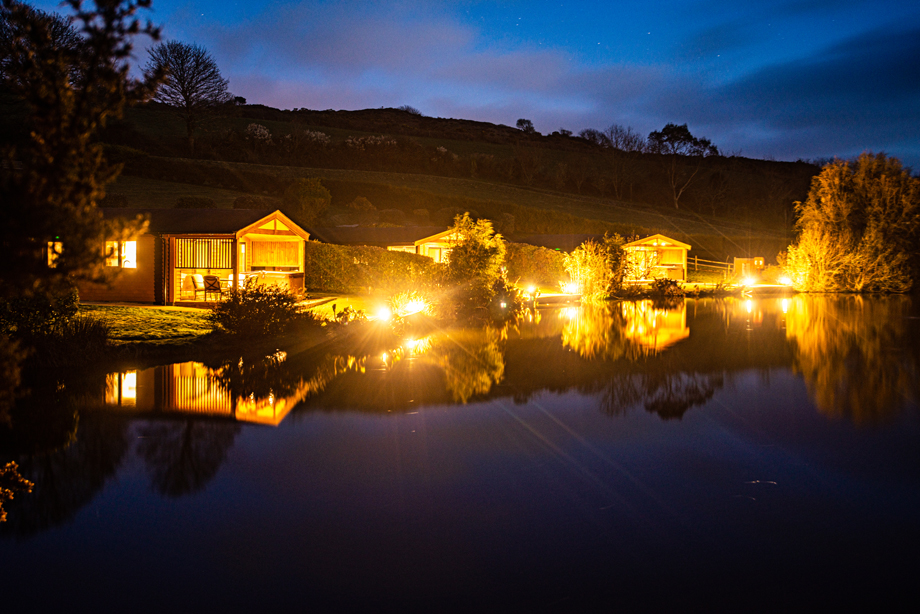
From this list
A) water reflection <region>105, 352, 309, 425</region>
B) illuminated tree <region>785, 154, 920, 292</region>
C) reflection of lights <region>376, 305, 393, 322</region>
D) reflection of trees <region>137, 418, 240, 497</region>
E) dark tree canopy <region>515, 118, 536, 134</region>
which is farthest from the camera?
dark tree canopy <region>515, 118, 536, 134</region>

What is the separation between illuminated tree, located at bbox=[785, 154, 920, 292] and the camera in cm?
4094

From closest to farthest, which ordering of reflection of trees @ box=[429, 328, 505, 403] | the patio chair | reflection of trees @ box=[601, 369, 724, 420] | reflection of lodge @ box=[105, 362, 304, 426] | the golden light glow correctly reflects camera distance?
reflection of lodge @ box=[105, 362, 304, 426], reflection of trees @ box=[601, 369, 724, 420], reflection of trees @ box=[429, 328, 505, 403], the patio chair, the golden light glow

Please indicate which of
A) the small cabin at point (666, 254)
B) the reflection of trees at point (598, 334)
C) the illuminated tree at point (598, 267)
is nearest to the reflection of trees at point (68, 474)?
the reflection of trees at point (598, 334)

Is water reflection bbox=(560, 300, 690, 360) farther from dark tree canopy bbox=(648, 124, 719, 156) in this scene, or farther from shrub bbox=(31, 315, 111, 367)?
dark tree canopy bbox=(648, 124, 719, 156)

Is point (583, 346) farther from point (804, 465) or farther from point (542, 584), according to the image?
point (542, 584)

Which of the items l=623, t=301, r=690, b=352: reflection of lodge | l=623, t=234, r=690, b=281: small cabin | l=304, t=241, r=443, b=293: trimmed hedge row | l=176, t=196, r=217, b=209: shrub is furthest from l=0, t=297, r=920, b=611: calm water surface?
l=176, t=196, r=217, b=209: shrub

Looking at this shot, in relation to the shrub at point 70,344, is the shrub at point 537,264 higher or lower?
higher

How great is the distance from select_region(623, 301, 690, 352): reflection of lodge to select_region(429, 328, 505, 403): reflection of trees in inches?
142

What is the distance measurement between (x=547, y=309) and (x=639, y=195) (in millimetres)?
80551

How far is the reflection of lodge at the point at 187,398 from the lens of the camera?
9047 mm

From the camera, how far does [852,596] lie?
422 centimetres

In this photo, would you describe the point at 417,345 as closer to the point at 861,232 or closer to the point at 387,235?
the point at 387,235

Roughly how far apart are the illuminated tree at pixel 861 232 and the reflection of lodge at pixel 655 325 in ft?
51.2

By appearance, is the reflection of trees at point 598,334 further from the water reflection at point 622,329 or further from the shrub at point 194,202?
the shrub at point 194,202
